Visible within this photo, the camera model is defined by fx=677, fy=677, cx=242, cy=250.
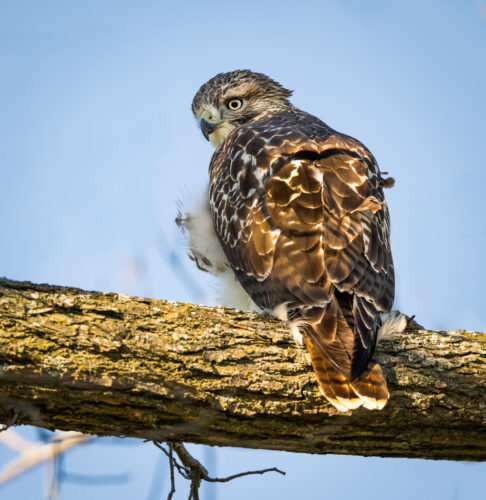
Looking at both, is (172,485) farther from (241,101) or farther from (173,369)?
(241,101)

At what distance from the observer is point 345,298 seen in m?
3.27

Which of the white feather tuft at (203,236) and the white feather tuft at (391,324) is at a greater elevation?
the white feather tuft at (203,236)

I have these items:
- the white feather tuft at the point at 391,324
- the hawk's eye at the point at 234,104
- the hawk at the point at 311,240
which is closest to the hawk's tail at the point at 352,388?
the hawk at the point at 311,240

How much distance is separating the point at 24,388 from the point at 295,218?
1608 millimetres

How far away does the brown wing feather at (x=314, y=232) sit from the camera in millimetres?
3117

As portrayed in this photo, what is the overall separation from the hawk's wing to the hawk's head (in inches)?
66.4

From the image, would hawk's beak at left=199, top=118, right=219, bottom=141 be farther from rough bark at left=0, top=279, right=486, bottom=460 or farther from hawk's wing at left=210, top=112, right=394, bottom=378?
rough bark at left=0, top=279, right=486, bottom=460

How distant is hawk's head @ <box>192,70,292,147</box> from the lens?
6.15m

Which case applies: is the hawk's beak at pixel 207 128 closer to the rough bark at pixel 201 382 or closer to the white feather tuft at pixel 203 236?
the white feather tuft at pixel 203 236

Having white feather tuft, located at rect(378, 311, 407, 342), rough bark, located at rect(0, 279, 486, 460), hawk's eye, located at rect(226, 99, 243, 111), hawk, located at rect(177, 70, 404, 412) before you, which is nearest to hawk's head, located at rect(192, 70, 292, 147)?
hawk's eye, located at rect(226, 99, 243, 111)

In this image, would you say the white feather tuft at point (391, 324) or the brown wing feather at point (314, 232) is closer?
the brown wing feather at point (314, 232)

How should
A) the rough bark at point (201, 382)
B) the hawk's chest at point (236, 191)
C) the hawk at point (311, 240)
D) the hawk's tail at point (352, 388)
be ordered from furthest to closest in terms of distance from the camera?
the hawk's chest at point (236, 191) → the hawk at point (311, 240) → the hawk's tail at point (352, 388) → the rough bark at point (201, 382)

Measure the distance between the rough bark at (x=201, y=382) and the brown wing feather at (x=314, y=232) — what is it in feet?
0.57

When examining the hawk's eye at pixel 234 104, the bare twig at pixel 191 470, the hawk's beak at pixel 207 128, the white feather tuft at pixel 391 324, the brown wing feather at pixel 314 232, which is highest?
the hawk's eye at pixel 234 104
